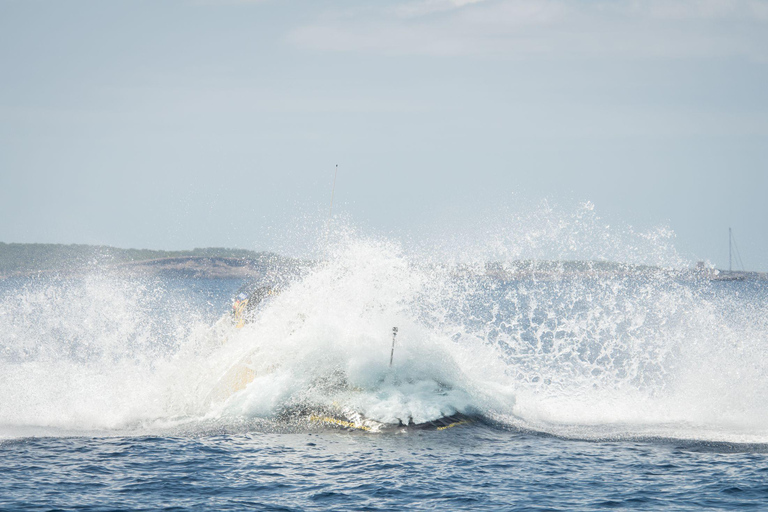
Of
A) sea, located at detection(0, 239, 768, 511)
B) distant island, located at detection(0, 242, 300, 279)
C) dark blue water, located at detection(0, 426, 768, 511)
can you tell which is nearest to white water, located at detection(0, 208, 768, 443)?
sea, located at detection(0, 239, 768, 511)

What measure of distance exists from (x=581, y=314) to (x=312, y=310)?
5074cm

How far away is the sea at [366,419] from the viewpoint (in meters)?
12.2

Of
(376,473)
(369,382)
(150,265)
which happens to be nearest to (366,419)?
(369,382)

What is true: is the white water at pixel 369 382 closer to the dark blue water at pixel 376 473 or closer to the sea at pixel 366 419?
the sea at pixel 366 419

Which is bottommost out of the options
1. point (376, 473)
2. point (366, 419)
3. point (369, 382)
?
point (376, 473)

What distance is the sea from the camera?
12180 millimetres

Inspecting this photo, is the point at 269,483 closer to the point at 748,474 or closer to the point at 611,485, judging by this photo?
the point at 611,485

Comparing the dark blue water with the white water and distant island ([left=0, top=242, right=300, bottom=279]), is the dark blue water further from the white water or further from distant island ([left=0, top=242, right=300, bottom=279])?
distant island ([left=0, top=242, right=300, bottom=279])

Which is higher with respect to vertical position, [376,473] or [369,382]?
[369,382]

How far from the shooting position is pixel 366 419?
54.0 ft

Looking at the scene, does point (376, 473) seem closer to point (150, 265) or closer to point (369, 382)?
point (369, 382)

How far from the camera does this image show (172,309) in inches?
2766

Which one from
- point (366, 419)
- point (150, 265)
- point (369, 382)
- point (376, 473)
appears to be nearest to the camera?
point (376, 473)

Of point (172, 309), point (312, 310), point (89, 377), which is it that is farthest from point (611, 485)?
point (172, 309)
